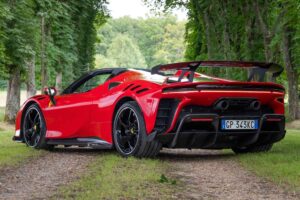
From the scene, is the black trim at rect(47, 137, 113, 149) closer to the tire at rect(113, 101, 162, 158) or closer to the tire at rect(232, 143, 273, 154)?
the tire at rect(113, 101, 162, 158)

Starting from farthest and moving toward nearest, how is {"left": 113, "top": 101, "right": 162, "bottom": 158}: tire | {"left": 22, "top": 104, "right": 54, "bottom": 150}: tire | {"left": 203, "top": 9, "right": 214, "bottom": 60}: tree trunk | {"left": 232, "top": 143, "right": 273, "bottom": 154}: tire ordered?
{"left": 203, "top": 9, "right": 214, "bottom": 60}: tree trunk
{"left": 22, "top": 104, "right": 54, "bottom": 150}: tire
{"left": 232, "top": 143, "right": 273, "bottom": 154}: tire
{"left": 113, "top": 101, "right": 162, "bottom": 158}: tire

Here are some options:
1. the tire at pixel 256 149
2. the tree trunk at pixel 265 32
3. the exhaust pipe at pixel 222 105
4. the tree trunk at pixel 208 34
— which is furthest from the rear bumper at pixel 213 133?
the tree trunk at pixel 208 34

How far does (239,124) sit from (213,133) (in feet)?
1.34

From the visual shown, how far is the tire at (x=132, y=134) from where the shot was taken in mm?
7676

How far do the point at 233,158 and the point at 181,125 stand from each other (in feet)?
3.53

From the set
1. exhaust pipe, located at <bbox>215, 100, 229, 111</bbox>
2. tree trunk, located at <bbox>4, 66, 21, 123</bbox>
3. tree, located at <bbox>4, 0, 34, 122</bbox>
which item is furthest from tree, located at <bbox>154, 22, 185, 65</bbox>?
exhaust pipe, located at <bbox>215, 100, 229, 111</bbox>

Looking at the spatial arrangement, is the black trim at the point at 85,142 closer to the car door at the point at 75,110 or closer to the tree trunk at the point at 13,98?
the car door at the point at 75,110

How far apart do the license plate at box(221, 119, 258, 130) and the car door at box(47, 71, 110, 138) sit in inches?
81.5

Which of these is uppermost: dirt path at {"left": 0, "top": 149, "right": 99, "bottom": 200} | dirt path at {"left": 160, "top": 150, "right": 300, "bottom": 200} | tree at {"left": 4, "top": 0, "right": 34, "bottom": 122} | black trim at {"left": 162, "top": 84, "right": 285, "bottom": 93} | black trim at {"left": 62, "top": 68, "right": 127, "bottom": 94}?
tree at {"left": 4, "top": 0, "right": 34, "bottom": 122}

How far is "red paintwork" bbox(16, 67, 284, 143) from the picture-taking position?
754 cm

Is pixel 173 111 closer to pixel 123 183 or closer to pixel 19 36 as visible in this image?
pixel 123 183

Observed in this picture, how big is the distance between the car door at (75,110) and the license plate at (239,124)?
207cm

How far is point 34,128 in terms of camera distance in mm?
10016

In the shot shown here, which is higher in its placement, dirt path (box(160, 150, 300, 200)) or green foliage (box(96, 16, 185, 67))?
green foliage (box(96, 16, 185, 67))
